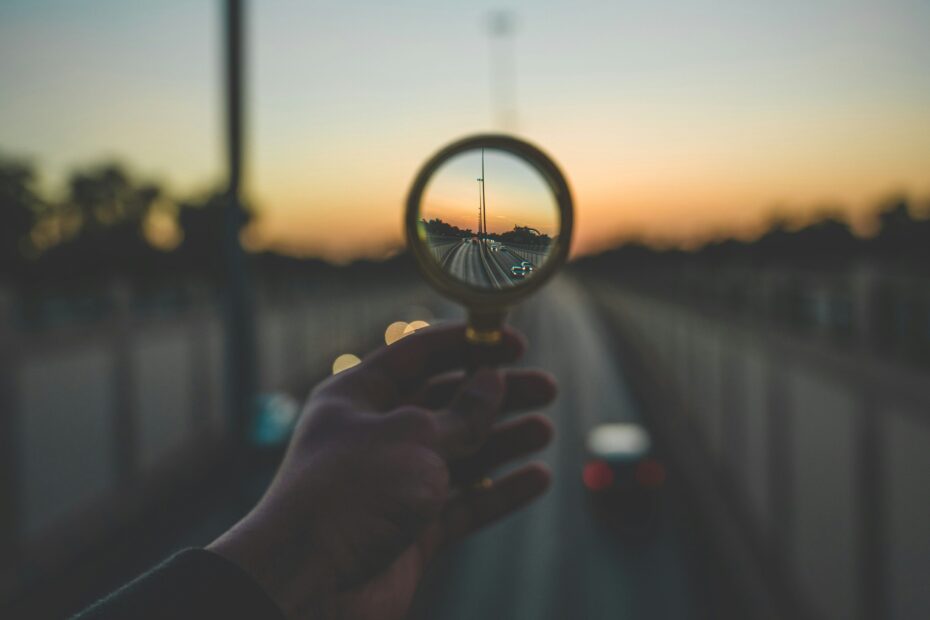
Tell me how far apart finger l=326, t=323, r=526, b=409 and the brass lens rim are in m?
0.21

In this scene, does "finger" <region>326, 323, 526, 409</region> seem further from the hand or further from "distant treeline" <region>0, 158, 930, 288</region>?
"distant treeline" <region>0, 158, 930, 288</region>

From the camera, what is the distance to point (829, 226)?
30453 millimetres

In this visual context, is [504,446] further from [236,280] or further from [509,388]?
[236,280]

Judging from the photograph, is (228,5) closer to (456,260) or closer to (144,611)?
(456,260)

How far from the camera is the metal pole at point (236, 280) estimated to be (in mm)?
6062

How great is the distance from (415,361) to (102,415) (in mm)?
13970

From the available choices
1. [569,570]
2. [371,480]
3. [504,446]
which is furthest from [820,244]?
[371,480]

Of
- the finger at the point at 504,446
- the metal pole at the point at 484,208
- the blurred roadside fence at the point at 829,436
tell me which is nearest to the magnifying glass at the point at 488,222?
the metal pole at the point at 484,208

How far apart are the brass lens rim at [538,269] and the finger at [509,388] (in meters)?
0.47

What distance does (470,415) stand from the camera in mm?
1941

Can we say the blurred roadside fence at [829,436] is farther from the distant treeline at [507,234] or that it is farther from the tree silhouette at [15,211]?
the tree silhouette at [15,211]

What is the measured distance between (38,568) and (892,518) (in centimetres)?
1146

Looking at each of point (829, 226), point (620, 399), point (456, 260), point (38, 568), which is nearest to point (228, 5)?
point (456, 260)

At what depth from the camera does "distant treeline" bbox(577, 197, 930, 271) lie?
1210 centimetres
